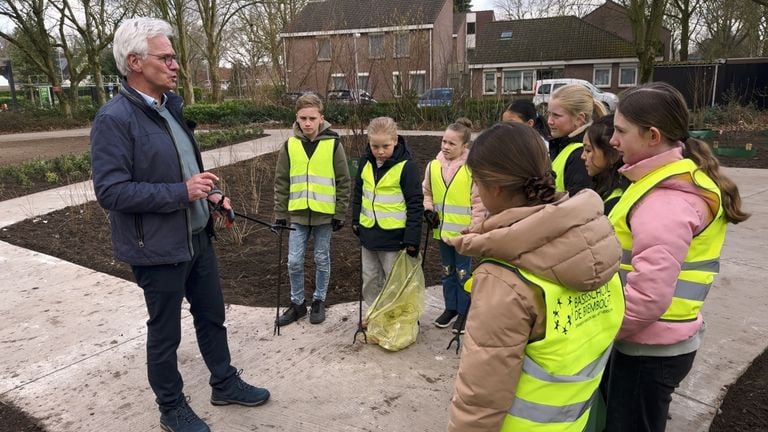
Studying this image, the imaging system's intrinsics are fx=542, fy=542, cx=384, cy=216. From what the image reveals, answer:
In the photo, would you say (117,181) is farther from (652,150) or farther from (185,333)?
(652,150)

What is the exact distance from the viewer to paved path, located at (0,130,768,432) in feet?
9.53

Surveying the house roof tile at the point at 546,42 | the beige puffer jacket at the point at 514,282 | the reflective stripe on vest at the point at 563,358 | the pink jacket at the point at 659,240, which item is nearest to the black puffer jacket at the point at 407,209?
the pink jacket at the point at 659,240

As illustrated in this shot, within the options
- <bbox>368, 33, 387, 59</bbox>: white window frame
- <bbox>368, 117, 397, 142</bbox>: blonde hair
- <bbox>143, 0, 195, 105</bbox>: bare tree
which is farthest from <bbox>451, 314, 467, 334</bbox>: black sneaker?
<bbox>143, 0, 195, 105</bbox>: bare tree

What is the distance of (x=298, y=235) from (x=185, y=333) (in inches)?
42.7

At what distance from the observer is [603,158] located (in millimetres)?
2520

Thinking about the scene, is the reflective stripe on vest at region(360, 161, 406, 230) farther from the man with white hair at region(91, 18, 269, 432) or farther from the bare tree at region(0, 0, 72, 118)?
Result: the bare tree at region(0, 0, 72, 118)

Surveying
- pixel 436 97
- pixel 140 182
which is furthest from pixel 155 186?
pixel 436 97

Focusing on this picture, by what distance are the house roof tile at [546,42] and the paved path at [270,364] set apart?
108ft

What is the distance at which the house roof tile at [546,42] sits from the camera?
34.4m

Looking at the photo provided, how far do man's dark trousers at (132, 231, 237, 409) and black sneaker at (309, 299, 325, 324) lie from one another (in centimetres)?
103

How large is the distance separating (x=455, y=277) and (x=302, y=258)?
116 centimetres

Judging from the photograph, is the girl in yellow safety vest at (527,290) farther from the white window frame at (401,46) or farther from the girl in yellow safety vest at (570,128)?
the white window frame at (401,46)

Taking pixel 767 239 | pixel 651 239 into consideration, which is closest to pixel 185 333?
pixel 651 239

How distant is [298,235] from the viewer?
13.4ft
